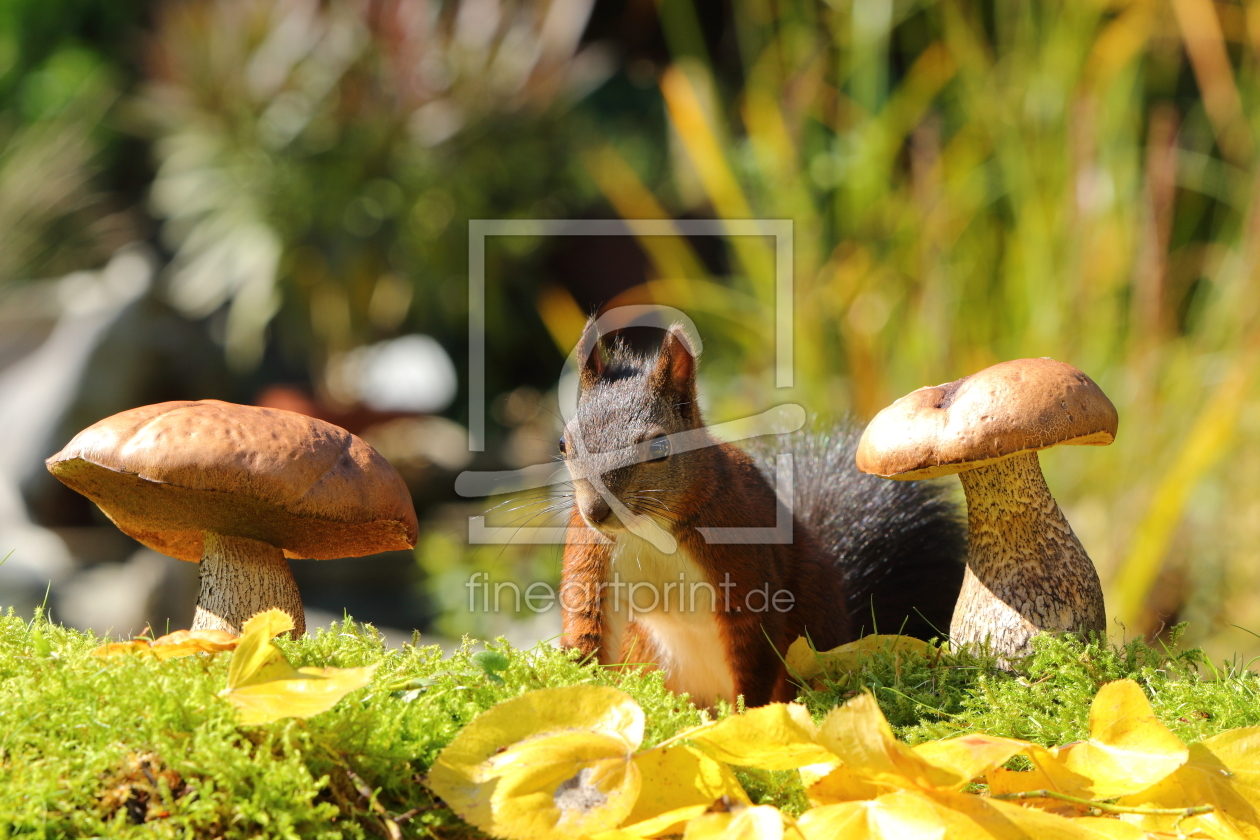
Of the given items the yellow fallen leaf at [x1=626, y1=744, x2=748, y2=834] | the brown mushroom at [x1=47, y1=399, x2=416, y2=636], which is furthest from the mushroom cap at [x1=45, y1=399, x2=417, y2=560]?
the yellow fallen leaf at [x1=626, y1=744, x2=748, y2=834]

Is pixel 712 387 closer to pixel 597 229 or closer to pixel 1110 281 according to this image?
pixel 1110 281

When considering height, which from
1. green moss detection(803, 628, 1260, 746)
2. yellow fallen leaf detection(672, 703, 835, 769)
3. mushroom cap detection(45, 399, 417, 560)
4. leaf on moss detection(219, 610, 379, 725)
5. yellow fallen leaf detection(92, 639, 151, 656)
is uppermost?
mushroom cap detection(45, 399, 417, 560)

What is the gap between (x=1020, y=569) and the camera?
4.10 ft

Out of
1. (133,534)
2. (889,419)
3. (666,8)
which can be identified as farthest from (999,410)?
(666,8)

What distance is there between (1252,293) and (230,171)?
5202 millimetres

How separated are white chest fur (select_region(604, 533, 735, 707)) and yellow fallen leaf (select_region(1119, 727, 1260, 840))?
0.65m

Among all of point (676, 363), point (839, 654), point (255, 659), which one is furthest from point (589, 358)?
point (255, 659)

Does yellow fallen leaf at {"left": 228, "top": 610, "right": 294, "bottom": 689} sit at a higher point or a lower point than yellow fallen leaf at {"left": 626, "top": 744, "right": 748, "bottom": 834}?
higher

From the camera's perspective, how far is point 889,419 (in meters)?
1.17

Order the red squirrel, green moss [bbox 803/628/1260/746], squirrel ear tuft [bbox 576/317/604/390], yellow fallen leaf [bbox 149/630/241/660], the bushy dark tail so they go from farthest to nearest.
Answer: the bushy dark tail, squirrel ear tuft [bbox 576/317/604/390], the red squirrel, green moss [bbox 803/628/1260/746], yellow fallen leaf [bbox 149/630/241/660]

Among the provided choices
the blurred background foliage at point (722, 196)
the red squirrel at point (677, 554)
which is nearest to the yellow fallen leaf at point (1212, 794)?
Answer: the red squirrel at point (677, 554)

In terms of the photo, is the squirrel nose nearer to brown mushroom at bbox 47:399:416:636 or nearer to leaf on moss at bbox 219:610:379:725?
brown mushroom at bbox 47:399:416:636

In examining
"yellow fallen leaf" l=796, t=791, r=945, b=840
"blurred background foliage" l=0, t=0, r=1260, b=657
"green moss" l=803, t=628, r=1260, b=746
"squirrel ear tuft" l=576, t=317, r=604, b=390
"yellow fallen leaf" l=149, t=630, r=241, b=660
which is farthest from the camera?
"blurred background foliage" l=0, t=0, r=1260, b=657

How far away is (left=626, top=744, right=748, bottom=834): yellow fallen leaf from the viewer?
0.80 meters
